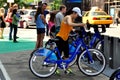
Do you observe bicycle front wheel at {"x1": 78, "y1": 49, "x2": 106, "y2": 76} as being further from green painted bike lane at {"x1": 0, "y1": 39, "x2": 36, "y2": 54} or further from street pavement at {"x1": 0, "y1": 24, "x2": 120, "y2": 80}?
green painted bike lane at {"x1": 0, "y1": 39, "x2": 36, "y2": 54}

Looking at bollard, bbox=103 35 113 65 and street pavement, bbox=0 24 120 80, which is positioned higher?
bollard, bbox=103 35 113 65

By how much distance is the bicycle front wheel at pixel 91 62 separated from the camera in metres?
9.74

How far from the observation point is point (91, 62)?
1005 centimetres

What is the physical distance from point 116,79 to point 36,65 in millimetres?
3068

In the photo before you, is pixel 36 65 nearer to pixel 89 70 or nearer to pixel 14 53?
pixel 89 70

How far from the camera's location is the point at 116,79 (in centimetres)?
686

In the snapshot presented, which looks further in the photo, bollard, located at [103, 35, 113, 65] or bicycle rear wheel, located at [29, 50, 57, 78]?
bollard, located at [103, 35, 113, 65]

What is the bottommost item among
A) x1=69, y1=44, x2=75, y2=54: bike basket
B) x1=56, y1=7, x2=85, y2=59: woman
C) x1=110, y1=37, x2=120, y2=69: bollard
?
x1=110, y1=37, x2=120, y2=69: bollard

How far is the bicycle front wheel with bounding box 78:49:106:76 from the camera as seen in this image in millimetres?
9742

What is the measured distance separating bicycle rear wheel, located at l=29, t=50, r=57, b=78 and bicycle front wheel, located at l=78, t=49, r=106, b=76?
700 mm

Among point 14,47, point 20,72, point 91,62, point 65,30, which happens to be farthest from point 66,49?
point 14,47

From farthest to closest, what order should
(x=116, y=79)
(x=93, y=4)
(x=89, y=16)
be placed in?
(x=93, y=4), (x=89, y=16), (x=116, y=79)

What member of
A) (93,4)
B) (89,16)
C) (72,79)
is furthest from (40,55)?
(93,4)

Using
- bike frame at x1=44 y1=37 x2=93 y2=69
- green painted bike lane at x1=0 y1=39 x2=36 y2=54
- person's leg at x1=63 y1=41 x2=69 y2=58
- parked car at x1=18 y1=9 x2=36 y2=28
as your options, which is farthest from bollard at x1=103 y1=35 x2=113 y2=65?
parked car at x1=18 y1=9 x2=36 y2=28
